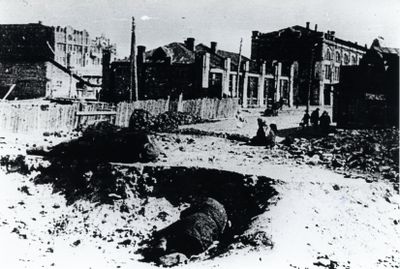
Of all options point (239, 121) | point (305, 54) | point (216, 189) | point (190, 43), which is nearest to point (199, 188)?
point (216, 189)

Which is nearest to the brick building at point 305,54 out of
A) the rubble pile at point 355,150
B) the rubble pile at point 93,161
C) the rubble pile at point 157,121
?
the rubble pile at point 157,121

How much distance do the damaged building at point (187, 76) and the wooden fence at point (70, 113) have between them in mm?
6832

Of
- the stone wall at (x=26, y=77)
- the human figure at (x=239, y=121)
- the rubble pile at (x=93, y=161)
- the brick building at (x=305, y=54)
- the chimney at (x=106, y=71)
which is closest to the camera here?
the rubble pile at (x=93, y=161)

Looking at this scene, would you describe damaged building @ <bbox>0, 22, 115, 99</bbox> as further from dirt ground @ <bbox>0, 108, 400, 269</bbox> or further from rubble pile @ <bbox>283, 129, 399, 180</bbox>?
rubble pile @ <bbox>283, 129, 399, 180</bbox>

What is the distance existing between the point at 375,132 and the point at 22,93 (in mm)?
27675

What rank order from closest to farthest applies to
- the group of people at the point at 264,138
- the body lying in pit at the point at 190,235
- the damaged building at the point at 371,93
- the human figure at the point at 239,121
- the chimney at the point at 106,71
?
the body lying in pit at the point at 190,235 < the group of people at the point at 264,138 < the damaged building at the point at 371,93 < the human figure at the point at 239,121 < the chimney at the point at 106,71

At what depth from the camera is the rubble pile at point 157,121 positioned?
2278 centimetres

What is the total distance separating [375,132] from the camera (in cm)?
2202

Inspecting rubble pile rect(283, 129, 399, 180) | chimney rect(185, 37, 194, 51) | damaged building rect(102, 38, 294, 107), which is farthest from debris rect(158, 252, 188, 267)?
chimney rect(185, 37, 194, 51)

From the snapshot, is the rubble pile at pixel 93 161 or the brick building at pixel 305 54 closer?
the rubble pile at pixel 93 161

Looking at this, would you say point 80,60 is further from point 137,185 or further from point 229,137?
point 137,185

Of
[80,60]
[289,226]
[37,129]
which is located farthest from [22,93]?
[80,60]

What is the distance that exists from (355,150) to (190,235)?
1019cm

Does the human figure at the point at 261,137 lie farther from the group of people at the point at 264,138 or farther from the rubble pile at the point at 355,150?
the rubble pile at the point at 355,150
